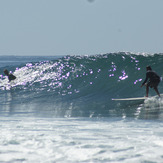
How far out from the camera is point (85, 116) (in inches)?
424

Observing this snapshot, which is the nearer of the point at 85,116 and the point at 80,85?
the point at 85,116

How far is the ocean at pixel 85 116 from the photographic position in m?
5.83

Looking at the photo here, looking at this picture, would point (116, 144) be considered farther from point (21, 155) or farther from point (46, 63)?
point (46, 63)

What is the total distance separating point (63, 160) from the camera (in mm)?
5457

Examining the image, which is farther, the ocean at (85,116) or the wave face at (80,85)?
the wave face at (80,85)

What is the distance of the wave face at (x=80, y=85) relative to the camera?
1323cm

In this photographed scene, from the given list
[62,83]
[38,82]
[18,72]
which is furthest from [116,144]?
[18,72]

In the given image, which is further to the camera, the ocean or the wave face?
the wave face

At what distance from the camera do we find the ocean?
5.83 metres

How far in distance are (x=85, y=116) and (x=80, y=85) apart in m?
9.22

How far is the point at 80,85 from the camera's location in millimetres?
19938

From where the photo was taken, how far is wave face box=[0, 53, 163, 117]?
1323 centimetres

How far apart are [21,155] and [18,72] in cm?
2205

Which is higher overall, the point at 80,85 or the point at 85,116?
the point at 80,85
